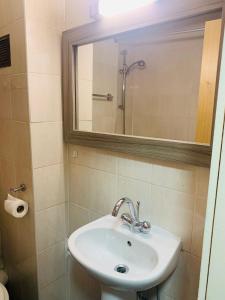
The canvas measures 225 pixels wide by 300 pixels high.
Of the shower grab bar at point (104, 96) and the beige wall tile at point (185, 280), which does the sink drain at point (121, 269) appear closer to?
the beige wall tile at point (185, 280)

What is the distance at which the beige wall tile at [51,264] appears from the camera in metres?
1.41

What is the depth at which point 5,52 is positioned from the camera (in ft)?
4.28

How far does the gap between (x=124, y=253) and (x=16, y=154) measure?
0.85 metres

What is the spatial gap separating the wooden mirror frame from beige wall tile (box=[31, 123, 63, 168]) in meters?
0.06

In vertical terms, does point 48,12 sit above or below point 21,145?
above

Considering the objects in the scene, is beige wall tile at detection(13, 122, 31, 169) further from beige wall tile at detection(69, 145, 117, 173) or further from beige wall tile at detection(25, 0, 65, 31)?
beige wall tile at detection(25, 0, 65, 31)

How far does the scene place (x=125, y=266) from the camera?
1.07 m

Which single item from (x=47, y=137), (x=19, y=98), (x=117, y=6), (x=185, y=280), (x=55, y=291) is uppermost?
(x=117, y=6)

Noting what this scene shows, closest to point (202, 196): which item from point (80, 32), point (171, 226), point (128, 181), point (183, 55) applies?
point (171, 226)

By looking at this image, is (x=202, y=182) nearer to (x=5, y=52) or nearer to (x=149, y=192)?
(x=149, y=192)

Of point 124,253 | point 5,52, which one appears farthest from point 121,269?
point 5,52

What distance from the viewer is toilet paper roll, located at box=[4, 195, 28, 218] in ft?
4.34

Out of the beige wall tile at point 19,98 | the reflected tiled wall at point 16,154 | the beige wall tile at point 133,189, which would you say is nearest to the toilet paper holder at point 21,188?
the reflected tiled wall at point 16,154

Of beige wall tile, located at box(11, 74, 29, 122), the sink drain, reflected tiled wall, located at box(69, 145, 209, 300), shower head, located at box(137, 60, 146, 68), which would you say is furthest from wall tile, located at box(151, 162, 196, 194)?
beige wall tile, located at box(11, 74, 29, 122)
